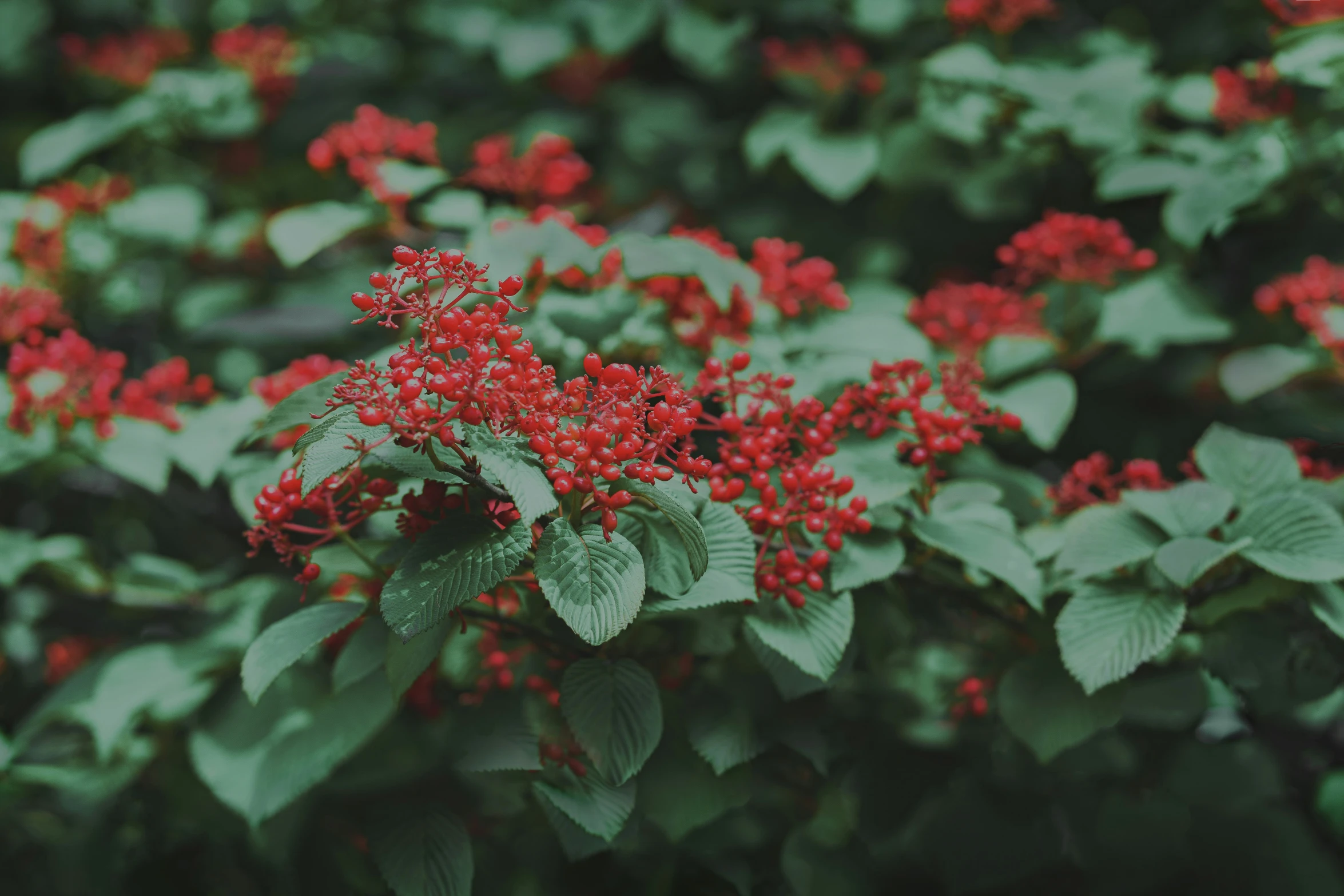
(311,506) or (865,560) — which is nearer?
(311,506)

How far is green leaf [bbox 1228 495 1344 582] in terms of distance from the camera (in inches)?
51.9

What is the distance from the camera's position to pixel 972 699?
1.74m

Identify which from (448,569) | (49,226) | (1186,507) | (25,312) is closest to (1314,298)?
(1186,507)

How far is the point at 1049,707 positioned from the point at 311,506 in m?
1.17

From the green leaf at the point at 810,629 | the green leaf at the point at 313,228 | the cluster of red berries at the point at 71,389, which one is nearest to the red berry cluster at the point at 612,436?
the green leaf at the point at 810,629

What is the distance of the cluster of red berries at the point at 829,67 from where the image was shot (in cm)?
249

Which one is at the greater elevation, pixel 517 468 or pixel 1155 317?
pixel 517 468

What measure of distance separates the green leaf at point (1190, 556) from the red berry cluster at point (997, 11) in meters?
1.49

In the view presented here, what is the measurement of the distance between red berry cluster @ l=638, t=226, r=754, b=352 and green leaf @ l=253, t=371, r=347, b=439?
629 mm

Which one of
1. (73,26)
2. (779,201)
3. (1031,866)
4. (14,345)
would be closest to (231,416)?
(14,345)

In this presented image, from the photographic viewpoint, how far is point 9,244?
238 centimetres

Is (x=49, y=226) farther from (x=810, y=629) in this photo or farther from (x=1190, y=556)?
(x=1190, y=556)

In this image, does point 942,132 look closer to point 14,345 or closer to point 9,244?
point 14,345

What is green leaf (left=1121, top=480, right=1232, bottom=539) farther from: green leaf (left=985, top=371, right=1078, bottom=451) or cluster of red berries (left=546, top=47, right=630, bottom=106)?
cluster of red berries (left=546, top=47, right=630, bottom=106)
